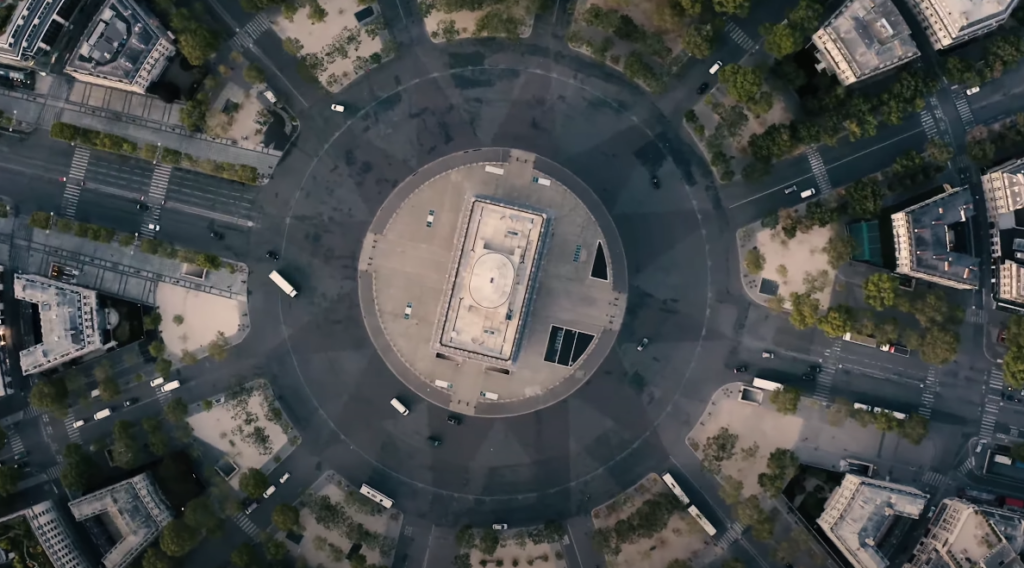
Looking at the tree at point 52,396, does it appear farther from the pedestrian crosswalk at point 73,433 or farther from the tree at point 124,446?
the tree at point 124,446

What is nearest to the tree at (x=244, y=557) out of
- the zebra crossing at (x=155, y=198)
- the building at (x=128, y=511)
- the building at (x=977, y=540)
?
the building at (x=128, y=511)

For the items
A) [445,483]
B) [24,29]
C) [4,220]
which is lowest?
[445,483]

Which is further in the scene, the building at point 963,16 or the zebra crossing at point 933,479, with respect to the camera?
the zebra crossing at point 933,479

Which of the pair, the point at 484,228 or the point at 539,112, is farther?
the point at 539,112

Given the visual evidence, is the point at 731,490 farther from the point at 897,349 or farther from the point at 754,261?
the point at 754,261

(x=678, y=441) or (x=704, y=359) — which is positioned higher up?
(x=704, y=359)

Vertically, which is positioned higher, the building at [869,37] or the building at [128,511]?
the building at [869,37]

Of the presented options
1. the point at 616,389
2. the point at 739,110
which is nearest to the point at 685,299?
the point at 616,389

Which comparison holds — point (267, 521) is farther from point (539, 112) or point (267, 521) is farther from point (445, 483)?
point (539, 112)
